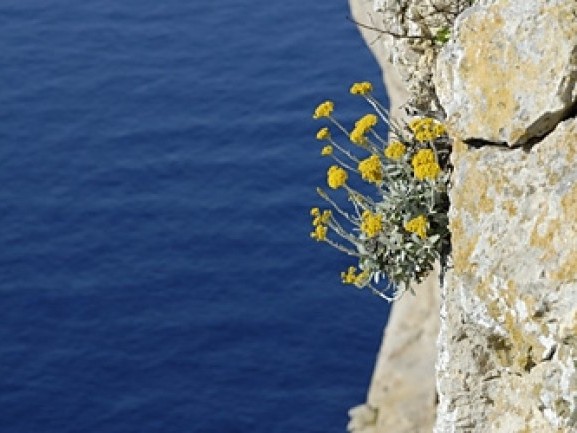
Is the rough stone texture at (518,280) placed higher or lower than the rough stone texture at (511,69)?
lower

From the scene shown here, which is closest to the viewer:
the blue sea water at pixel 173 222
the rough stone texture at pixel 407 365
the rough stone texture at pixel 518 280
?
the rough stone texture at pixel 518 280

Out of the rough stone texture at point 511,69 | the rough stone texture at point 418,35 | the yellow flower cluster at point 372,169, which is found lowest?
the rough stone texture at point 511,69

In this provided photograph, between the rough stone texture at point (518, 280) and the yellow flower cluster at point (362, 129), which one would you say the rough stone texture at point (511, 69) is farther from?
the yellow flower cluster at point (362, 129)

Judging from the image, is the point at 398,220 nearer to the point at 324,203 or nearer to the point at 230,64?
the point at 324,203

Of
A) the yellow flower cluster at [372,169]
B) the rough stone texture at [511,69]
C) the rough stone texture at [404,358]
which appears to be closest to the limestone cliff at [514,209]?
the rough stone texture at [511,69]

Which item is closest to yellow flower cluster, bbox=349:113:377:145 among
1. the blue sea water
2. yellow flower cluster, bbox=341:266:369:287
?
yellow flower cluster, bbox=341:266:369:287

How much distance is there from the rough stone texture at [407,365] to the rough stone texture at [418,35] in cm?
1193

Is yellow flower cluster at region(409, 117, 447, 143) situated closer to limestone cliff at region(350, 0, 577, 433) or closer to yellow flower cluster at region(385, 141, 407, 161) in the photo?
yellow flower cluster at region(385, 141, 407, 161)

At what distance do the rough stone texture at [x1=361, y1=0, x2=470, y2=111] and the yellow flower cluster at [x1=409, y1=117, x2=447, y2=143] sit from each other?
1.01 metres

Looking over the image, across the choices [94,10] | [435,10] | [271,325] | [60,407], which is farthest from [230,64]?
[435,10]

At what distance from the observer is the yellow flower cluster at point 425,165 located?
8.47 m

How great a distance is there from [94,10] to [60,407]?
58.2 feet

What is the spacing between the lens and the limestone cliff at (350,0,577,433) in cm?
724

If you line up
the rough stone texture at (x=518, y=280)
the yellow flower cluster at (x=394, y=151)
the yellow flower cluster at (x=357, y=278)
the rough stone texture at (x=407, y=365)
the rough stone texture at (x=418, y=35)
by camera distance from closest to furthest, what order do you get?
1. the rough stone texture at (x=518, y=280)
2. the yellow flower cluster at (x=394, y=151)
3. the yellow flower cluster at (x=357, y=278)
4. the rough stone texture at (x=418, y=35)
5. the rough stone texture at (x=407, y=365)
